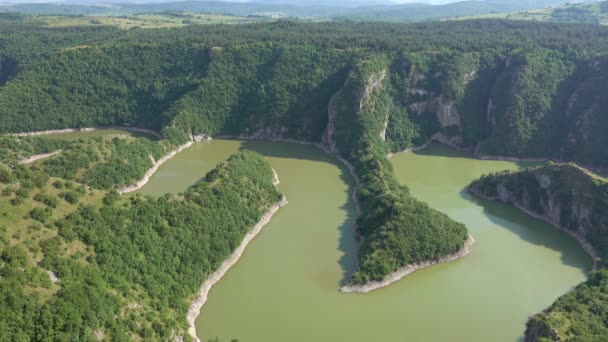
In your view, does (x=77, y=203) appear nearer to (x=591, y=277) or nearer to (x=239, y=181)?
(x=239, y=181)

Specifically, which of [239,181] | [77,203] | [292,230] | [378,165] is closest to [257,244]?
[292,230]

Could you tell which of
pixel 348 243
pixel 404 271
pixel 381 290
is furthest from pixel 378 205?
pixel 381 290

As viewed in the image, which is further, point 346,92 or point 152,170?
point 346,92

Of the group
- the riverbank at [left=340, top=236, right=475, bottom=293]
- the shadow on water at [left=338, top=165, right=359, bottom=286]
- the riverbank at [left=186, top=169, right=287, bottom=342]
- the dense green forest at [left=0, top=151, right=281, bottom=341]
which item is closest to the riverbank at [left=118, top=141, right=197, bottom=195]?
the dense green forest at [left=0, top=151, right=281, bottom=341]

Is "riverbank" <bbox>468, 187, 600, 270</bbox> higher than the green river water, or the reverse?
"riverbank" <bbox>468, 187, 600, 270</bbox>

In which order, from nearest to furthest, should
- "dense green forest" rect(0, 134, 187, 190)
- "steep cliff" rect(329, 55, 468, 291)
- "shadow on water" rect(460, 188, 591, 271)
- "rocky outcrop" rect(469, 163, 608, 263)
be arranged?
"steep cliff" rect(329, 55, 468, 291) < "shadow on water" rect(460, 188, 591, 271) < "rocky outcrop" rect(469, 163, 608, 263) < "dense green forest" rect(0, 134, 187, 190)

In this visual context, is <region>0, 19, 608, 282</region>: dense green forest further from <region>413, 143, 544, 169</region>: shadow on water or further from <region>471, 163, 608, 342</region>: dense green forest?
<region>471, 163, 608, 342</region>: dense green forest

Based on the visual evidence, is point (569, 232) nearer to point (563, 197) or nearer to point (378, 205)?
point (563, 197)
